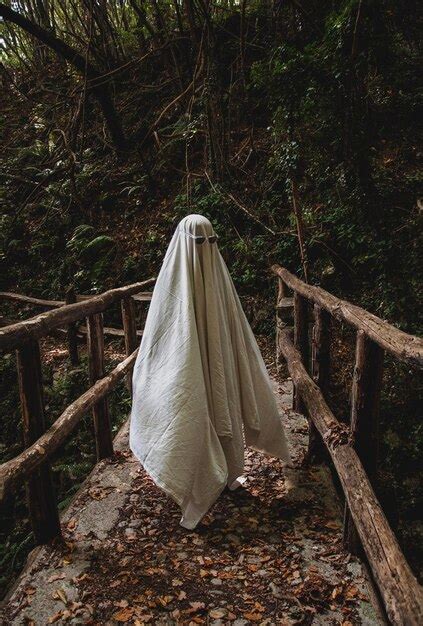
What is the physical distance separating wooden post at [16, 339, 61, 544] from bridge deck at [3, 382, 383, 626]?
160mm

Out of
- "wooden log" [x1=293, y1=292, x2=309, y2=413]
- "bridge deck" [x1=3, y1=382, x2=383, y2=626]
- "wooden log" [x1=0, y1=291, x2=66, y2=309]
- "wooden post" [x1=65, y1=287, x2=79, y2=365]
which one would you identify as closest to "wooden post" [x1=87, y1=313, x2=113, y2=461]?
"bridge deck" [x1=3, y1=382, x2=383, y2=626]

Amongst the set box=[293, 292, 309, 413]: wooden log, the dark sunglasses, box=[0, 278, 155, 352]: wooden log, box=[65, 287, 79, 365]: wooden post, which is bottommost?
box=[65, 287, 79, 365]: wooden post

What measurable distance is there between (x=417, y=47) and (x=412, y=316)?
3.45 meters

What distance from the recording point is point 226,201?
8891 mm

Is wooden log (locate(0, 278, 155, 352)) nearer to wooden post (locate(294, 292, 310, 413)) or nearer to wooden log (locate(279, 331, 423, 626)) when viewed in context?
wooden log (locate(279, 331, 423, 626))

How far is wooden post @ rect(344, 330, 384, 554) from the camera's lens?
236 centimetres

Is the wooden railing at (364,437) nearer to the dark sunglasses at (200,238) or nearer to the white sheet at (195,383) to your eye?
the white sheet at (195,383)

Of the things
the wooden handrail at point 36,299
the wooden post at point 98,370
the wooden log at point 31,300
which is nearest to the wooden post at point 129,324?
the wooden post at point 98,370

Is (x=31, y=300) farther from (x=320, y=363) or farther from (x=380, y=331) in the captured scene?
(x=380, y=331)

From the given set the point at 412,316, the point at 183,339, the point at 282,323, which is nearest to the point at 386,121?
the point at 412,316

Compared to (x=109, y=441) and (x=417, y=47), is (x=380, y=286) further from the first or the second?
(x=109, y=441)

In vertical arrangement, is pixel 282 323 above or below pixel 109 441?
above

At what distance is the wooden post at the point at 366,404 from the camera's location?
2.36 m

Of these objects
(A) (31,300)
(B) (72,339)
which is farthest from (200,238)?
(A) (31,300)
